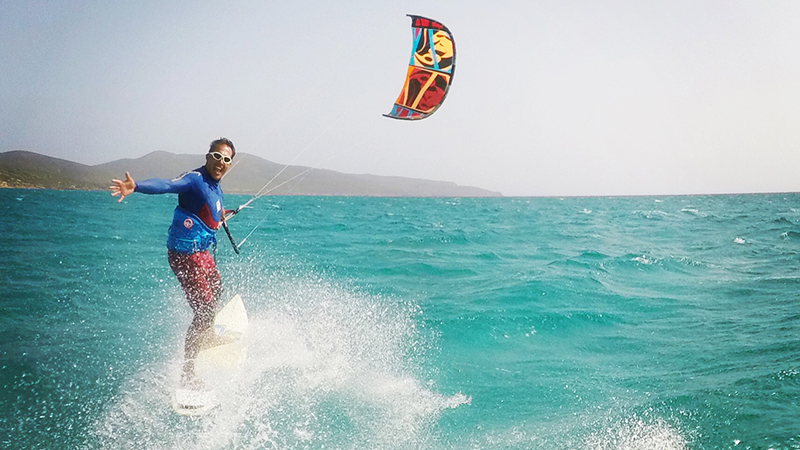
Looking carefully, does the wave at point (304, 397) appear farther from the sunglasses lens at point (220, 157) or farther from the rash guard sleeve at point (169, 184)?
the sunglasses lens at point (220, 157)

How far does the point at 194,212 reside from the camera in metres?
4.56

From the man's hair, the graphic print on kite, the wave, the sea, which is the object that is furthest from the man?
the graphic print on kite

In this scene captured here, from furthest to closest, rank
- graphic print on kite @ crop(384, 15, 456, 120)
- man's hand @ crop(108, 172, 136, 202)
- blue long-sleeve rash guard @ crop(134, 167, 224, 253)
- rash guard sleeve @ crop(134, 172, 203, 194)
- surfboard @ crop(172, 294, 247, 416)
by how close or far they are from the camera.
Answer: graphic print on kite @ crop(384, 15, 456, 120)
surfboard @ crop(172, 294, 247, 416)
blue long-sleeve rash guard @ crop(134, 167, 224, 253)
rash guard sleeve @ crop(134, 172, 203, 194)
man's hand @ crop(108, 172, 136, 202)

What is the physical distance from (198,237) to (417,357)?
4.08 metres

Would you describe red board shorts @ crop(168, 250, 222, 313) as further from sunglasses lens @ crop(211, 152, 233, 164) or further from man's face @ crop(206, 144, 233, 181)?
sunglasses lens @ crop(211, 152, 233, 164)

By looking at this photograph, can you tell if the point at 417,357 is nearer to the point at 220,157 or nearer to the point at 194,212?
the point at 194,212

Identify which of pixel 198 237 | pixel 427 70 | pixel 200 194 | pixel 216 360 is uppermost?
pixel 427 70

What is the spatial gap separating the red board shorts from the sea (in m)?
1.35

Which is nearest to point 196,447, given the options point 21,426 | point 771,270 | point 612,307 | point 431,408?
point 21,426

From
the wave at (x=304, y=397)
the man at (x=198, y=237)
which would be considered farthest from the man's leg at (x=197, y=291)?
the wave at (x=304, y=397)

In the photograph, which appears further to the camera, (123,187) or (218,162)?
(218,162)

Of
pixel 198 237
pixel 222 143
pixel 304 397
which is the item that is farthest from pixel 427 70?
pixel 304 397

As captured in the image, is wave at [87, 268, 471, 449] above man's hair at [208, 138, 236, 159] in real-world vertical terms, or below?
below

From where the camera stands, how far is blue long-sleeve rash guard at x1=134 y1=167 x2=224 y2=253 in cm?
446
